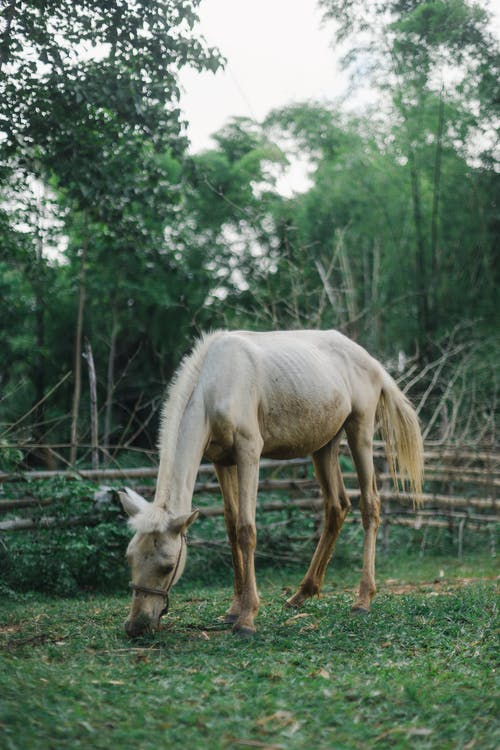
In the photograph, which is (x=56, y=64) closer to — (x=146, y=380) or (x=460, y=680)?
(x=460, y=680)

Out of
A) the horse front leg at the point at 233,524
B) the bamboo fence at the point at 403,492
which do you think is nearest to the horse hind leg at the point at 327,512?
the horse front leg at the point at 233,524

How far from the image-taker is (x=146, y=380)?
38.8 ft

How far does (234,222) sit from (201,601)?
25.9 feet

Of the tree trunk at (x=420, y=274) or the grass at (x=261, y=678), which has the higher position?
the tree trunk at (x=420, y=274)

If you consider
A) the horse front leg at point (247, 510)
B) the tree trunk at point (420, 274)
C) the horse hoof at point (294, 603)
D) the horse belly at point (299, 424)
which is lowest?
the horse hoof at point (294, 603)

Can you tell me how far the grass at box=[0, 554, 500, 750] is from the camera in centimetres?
253

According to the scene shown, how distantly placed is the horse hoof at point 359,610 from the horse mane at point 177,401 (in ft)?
4.95

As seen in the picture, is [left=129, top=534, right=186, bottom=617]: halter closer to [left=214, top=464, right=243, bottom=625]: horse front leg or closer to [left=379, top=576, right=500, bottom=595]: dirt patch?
[left=214, top=464, right=243, bottom=625]: horse front leg

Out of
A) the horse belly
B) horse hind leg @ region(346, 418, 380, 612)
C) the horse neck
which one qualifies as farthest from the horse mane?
horse hind leg @ region(346, 418, 380, 612)

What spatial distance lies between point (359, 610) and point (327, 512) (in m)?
0.86

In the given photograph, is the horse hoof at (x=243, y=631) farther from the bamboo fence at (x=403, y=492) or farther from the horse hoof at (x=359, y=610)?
the bamboo fence at (x=403, y=492)

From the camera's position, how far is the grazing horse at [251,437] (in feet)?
12.9

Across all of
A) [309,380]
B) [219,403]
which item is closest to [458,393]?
[309,380]

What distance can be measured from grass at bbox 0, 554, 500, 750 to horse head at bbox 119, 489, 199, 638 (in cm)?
13
